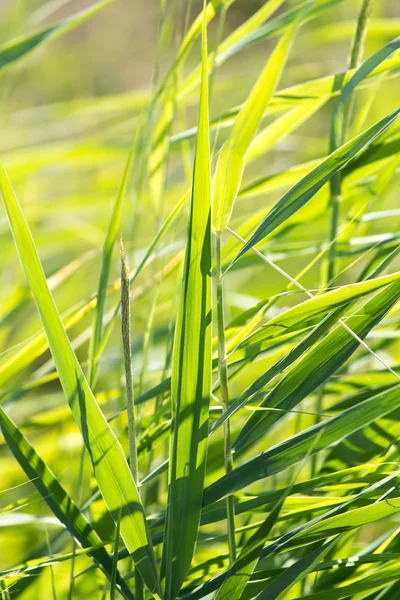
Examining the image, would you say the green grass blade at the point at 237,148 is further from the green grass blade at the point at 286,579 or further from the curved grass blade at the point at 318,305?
the green grass blade at the point at 286,579

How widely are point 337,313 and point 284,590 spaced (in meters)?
0.12

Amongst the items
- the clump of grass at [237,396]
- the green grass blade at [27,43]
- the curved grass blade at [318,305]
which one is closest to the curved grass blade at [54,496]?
the clump of grass at [237,396]

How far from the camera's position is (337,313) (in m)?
0.30

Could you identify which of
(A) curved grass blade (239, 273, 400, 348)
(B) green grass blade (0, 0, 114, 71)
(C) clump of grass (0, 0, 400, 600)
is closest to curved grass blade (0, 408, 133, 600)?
(C) clump of grass (0, 0, 400, 600)

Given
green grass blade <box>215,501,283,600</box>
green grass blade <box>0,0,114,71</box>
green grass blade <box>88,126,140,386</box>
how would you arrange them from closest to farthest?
1. green grass blade <box>215,501,283,600</box>
2. green grass blade <box>88,126,140,386</box>
3. green grass blade <box>0,0,114,71</box>

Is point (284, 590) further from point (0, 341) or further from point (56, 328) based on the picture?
point (0, 341)

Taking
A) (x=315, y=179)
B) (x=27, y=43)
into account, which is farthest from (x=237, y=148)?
(x=27, y=43)

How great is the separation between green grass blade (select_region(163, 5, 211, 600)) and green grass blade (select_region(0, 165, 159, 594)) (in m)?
0.01

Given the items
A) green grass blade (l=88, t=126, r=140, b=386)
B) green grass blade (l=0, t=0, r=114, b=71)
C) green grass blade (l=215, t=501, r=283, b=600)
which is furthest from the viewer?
green grass blade (l=0, t=0, r=114, b=71)

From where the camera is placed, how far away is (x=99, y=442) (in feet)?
0.98

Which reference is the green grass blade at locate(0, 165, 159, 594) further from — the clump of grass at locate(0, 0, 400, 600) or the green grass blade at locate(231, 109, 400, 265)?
the green grass blade at locate(231, 109, 400, 265)

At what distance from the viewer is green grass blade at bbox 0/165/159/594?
0.97ft

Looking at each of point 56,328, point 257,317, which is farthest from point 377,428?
point 56,328

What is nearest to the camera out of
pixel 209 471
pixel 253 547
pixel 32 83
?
pixel 253 547
